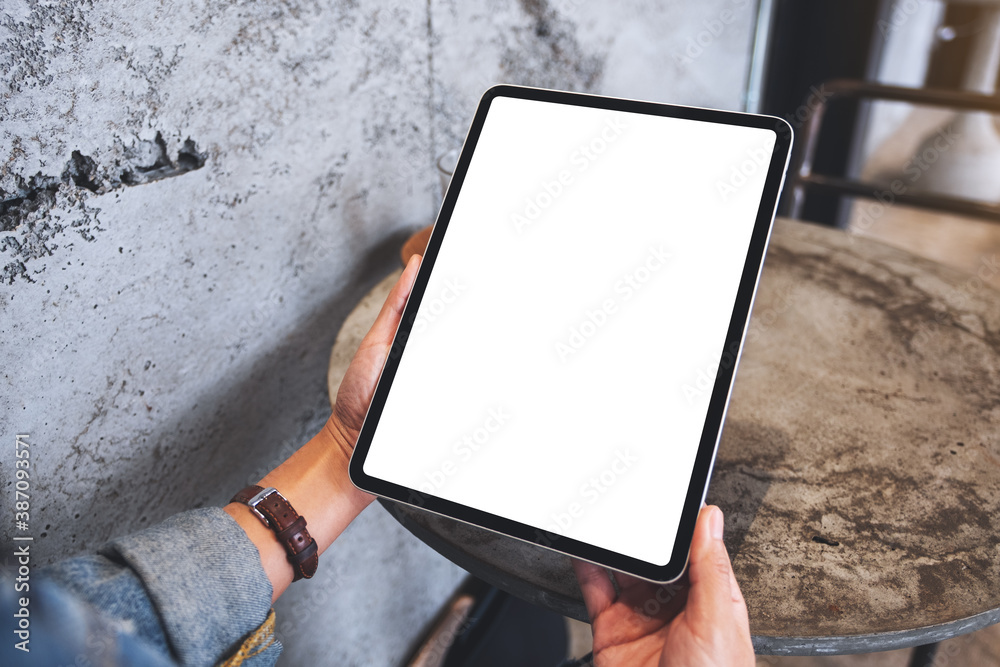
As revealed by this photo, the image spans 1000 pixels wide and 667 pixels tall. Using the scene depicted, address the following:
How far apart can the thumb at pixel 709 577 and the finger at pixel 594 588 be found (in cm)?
9

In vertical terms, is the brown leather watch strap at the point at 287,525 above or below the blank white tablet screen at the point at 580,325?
below

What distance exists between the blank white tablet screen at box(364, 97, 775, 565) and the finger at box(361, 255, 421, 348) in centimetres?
3

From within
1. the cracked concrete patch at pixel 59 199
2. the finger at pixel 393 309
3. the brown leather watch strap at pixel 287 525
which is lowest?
the brown leather watch strap at pixel 287 525

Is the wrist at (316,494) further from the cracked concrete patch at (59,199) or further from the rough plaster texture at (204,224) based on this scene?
the cracked concrete patch at (59,199)

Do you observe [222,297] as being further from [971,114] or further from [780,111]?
[971,114]

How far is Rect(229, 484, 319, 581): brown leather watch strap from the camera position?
66 centimetres

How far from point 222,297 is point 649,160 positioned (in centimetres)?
61

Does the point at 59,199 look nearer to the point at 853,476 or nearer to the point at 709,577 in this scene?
the point at 709,577

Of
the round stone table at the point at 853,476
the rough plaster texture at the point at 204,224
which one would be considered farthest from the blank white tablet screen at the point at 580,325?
the rough plaster texture at the point at 204,224

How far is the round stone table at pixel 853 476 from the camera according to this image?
1.85 feet

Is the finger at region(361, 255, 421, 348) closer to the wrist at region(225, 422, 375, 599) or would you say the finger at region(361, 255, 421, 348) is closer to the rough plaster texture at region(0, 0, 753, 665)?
the wrist at region(225, 422, 375, 599)

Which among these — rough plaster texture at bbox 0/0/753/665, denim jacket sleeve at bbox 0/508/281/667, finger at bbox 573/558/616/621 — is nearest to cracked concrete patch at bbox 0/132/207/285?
rough plaster texture at bbox 0/0/753/665

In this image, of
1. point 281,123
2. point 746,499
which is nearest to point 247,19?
point 281,123

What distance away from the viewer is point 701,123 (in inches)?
24.4
